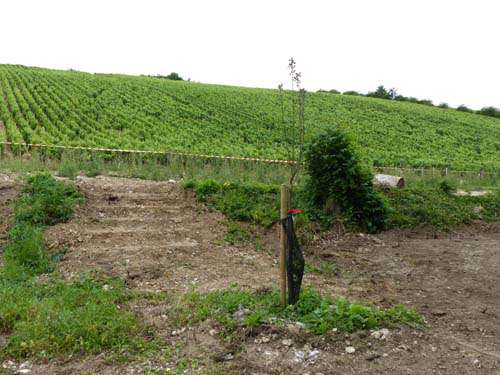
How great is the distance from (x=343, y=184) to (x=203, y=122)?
20.3 metres

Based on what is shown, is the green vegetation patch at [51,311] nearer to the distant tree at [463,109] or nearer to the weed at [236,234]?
the weed at [236,234]

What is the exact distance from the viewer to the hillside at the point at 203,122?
896 inches

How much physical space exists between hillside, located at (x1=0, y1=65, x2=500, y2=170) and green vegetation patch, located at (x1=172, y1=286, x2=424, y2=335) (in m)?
11.0

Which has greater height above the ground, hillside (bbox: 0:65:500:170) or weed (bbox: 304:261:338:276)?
hillside (bbox: 0:65:500:170)

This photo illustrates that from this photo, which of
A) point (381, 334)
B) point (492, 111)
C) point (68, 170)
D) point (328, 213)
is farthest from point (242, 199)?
point (492, 111)

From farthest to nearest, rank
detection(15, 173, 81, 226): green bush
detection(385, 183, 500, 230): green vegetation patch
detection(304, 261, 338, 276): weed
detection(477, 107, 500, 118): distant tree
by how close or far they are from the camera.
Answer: detection(477, 107, 500, 118): distant tree < detection(385, 183, 500, 230): green vegetation patch < detection(15, 173, 81, 226): green bush < detection(304, 261, 338, 276): weed

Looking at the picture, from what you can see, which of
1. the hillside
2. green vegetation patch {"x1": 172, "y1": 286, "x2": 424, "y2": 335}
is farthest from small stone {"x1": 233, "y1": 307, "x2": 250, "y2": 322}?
the hillside

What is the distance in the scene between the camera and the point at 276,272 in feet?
24.2

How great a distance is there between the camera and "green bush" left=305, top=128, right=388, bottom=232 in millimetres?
10289

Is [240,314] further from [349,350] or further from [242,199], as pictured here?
[242,199]

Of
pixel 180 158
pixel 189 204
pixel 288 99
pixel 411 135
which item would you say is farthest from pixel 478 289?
pixel 288 99

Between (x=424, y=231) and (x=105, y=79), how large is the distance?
37.8 metres

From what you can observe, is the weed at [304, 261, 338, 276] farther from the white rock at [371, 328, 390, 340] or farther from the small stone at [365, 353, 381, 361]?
the small stone at [365, 353, 381, 361]

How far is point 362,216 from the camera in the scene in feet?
33.8
